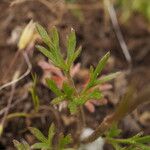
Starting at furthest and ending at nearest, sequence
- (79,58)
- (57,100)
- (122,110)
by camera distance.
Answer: (79,58), (57,100), (122,110)

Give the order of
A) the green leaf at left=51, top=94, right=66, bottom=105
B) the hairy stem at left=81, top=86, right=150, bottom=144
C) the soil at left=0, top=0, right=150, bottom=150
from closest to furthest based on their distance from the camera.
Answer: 1. the hairy stem at left=81, top=86, right=150, bottom=144
2. the green leaf at left=51, top=94, right=66, bottom=105
3. the soil at left=0, top=0, right=150, bottom=150

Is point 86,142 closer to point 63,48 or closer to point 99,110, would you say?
point 99,110

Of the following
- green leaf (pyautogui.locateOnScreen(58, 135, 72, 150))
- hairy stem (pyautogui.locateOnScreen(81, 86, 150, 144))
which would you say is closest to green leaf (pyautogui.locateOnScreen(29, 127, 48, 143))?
green leaf (pyautogui.locateOnScreen(58, 135, 72, 150))

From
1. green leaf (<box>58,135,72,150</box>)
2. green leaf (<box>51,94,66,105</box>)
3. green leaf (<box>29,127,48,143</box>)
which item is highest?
green leaf (<box>51,94,66,105</box>)

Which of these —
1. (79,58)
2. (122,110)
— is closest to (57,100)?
(122,110)

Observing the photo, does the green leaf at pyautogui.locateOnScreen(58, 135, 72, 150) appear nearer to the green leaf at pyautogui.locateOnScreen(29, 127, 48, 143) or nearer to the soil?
the green leaf at pyautogui.locateOnScreen(29, 127, 48, 143)

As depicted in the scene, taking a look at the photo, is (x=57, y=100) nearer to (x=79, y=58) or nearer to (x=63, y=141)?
(x=63, y=141)

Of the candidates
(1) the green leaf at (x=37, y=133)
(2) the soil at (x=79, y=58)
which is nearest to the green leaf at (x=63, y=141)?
(1) the green leaf at (x=37, y=133)

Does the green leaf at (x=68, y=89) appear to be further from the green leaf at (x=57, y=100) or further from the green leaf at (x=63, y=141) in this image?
the green leaf at (x=63, y=141)

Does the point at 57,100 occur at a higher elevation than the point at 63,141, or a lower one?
higher
